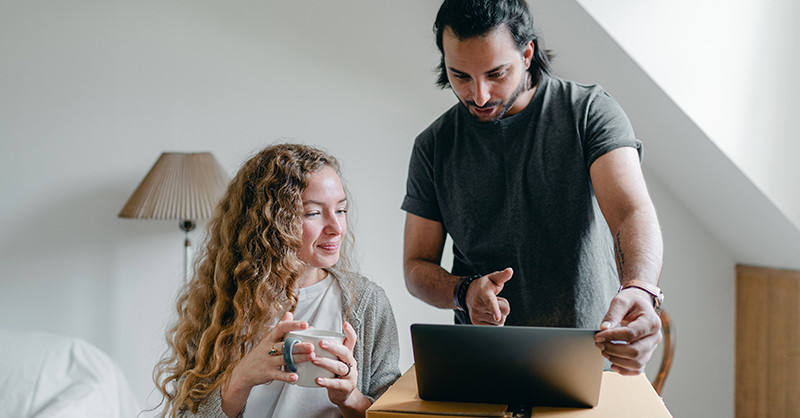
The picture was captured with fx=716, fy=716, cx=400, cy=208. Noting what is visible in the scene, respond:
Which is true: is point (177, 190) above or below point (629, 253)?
above

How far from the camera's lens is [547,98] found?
1366 mm

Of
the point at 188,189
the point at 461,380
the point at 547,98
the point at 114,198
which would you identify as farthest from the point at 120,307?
the point at 461,380

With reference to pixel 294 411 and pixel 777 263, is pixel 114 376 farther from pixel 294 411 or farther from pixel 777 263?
pixel 777 263

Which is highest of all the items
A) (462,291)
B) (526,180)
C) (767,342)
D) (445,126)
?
(445,126)

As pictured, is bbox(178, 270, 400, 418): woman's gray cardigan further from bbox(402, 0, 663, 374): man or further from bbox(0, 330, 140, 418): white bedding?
bbox(0, 330, 140, 418): white bedding

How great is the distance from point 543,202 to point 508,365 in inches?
22.7

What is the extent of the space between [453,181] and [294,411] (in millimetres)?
550


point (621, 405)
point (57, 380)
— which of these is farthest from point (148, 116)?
point (621, 405)

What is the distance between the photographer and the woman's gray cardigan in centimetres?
123

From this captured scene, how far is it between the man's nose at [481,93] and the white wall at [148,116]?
128 cm

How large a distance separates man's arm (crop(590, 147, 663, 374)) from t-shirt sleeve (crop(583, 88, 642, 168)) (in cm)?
1

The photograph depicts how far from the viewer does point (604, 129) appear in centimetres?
128

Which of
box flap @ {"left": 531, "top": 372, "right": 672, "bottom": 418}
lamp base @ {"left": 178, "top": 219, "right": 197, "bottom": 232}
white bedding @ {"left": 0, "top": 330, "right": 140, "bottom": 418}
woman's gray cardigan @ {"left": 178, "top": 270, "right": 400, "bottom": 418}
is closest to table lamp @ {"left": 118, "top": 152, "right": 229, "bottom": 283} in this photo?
lamp base @ {"left": 178, "top": 219, "right": 197, "bottom": 232}

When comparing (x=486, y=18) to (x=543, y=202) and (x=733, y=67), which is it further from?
(x=733, y=67)
